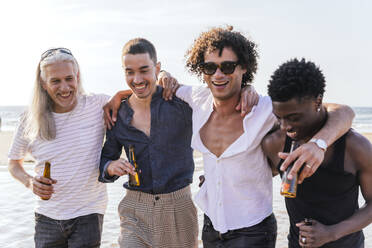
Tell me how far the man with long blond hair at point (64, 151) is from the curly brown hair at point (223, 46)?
1.32 m

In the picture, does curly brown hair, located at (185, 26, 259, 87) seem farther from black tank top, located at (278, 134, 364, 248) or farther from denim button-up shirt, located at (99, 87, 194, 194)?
black tank top, located at (278, 134, 364, 248)

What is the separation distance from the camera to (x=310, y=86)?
331 centimetres

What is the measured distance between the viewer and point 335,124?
3.26 m

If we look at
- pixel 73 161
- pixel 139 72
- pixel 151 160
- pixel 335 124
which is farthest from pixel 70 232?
pixel 335 124

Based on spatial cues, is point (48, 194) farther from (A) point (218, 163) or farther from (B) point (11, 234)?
(B) point (11, 234)

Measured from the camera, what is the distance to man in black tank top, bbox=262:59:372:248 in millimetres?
3222

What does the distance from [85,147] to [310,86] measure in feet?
8.28

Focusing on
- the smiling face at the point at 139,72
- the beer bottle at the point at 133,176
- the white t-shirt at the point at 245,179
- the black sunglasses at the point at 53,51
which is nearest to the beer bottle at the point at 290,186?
the white t-shirt at the point at 245,179

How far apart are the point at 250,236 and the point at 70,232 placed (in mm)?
1967

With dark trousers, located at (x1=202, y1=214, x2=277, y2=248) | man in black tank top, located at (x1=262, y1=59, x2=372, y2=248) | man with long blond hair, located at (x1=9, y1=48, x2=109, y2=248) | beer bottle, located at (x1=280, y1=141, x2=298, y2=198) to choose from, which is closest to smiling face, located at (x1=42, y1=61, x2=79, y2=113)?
man with long blond hair, located at (x1=9, y1=48, x2=109, y2=248)

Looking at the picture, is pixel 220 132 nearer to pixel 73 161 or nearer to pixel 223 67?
pixel 223 67

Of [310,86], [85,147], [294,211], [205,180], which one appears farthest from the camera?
[85,147]

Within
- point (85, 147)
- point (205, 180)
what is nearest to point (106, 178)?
point (85, 147)

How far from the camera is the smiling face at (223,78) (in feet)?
13.2
